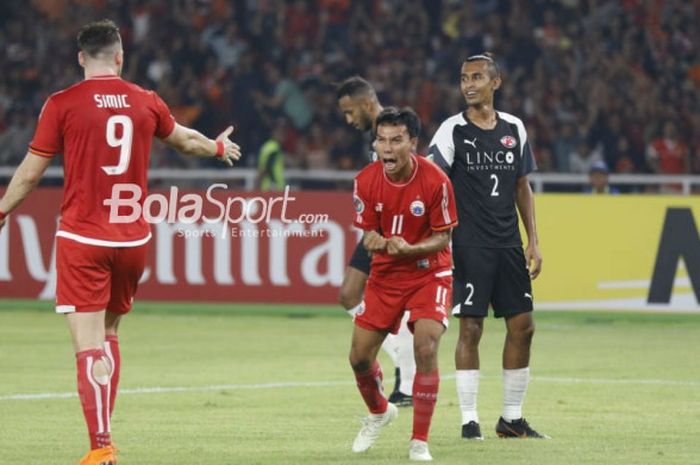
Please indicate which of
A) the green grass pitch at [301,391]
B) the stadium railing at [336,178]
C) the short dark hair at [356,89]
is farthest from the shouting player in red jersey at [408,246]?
the stadium railing at [336,178]

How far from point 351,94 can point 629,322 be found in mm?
8472

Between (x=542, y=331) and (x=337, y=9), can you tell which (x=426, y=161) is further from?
(x=337, y=9)

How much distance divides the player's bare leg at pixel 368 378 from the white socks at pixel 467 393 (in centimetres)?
66

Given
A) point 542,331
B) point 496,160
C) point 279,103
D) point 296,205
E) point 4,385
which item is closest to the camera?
point 496,160

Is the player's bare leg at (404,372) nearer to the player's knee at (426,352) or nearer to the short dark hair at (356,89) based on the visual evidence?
the short dark hair at (356,89)

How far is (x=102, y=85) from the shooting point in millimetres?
8852

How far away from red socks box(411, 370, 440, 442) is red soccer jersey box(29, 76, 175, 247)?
1929 mm

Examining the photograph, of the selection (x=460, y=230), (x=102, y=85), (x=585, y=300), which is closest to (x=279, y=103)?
(x=585, y=300)

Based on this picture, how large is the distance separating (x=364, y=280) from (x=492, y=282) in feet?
6.98

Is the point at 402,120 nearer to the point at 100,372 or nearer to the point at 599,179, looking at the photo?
the point at 100,372

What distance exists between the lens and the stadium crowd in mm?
25828

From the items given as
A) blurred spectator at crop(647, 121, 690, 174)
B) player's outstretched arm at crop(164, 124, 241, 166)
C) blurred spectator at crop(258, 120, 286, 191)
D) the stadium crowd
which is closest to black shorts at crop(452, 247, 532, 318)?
player's outstretched arm at crop(164, 124, 241, 166)

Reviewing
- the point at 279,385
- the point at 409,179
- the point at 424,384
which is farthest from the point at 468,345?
the point at 279,385

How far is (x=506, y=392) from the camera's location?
10.7m
